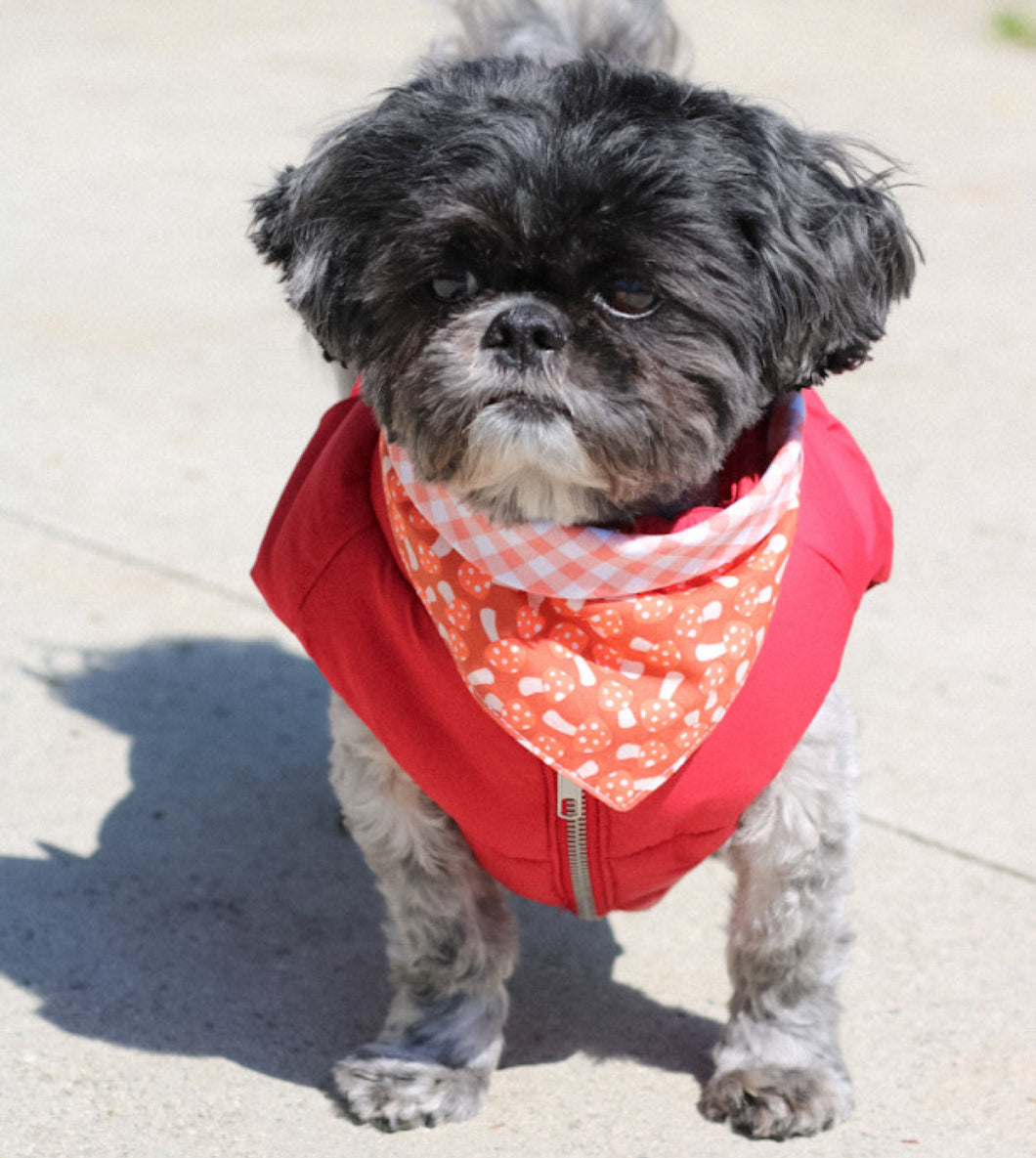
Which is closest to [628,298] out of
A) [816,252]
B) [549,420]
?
[549,420]

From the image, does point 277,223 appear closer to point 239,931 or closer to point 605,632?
point 605,632

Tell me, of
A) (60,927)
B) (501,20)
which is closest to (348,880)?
(60,927)

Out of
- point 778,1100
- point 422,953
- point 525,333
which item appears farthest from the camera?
point 422,953

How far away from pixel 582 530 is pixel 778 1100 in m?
1.13

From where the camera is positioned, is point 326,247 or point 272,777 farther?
point 272,777

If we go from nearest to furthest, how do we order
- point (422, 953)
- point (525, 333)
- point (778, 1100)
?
point (525, 333) → point (778, 1100) → point (422, 953)

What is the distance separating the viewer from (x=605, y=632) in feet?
8.80

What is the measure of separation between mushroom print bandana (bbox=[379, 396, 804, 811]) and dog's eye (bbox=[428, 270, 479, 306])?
32 cm

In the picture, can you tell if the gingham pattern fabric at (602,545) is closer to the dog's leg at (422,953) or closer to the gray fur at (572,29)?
the dog's leg at (422,953)

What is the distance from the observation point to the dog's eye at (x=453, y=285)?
8.12ft

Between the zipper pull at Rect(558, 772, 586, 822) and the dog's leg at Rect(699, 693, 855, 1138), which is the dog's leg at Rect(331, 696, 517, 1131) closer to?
the zipper pull at Rect(558, 772, 586, 822)

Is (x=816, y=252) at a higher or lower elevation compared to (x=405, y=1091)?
higher

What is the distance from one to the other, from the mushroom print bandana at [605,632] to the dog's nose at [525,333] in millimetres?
346

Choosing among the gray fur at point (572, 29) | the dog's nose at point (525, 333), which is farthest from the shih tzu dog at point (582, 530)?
the gray fur at point (572, 29)
